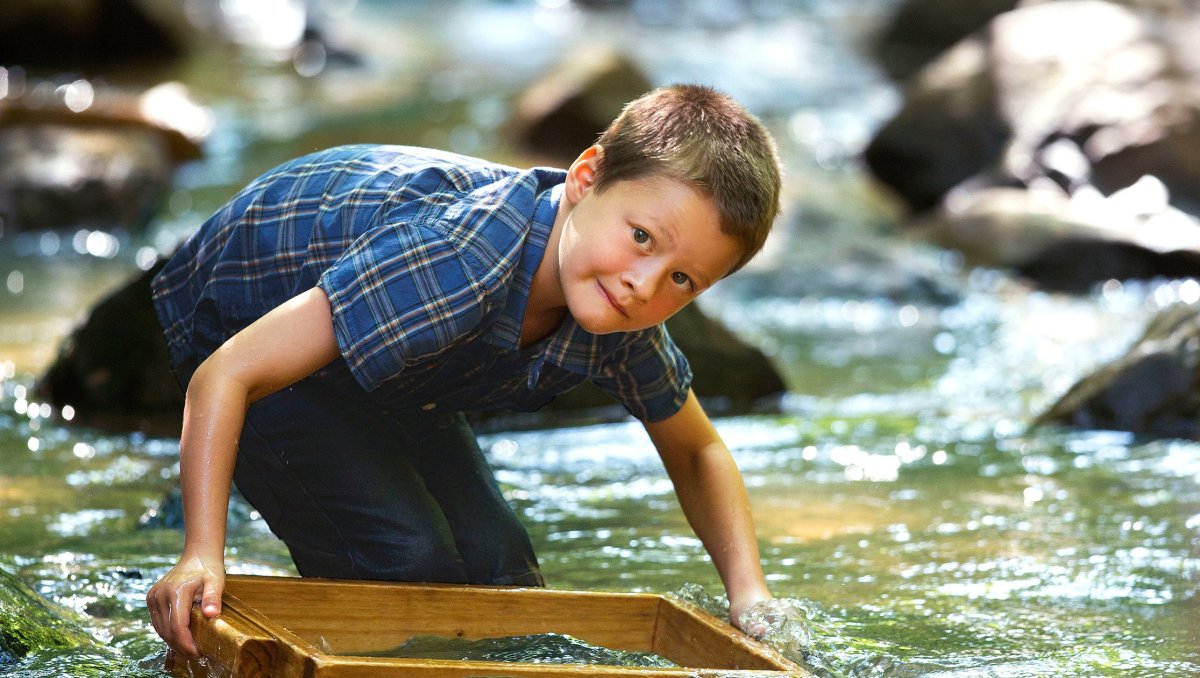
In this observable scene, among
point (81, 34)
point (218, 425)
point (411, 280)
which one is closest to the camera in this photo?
point (218, 425)

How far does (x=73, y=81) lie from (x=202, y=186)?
10.1ft

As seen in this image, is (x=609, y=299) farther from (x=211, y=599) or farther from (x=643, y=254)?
(x=211, y=599)

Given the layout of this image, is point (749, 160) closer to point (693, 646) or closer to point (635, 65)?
point (693, 646)

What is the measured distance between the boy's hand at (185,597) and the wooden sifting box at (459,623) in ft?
0.07

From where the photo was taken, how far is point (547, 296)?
103 inches

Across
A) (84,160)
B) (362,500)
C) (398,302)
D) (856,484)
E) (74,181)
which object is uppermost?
(84,160)

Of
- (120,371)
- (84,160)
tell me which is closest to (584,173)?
(120,371)

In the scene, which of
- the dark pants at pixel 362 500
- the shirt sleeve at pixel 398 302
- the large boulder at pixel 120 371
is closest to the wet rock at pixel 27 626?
the dark pants at pixel 362 500

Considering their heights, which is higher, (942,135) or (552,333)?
(942,135)

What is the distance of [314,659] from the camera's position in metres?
2.01

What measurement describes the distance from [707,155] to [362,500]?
97 cm

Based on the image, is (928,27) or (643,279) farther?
(928,27)

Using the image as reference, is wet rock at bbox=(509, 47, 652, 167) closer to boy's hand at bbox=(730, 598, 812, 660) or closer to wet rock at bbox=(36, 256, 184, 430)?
wet rock at bbox=(36, 256, 184, 430)

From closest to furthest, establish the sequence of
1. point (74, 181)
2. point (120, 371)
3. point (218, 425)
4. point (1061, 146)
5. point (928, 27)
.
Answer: point (218, 425) → point (120, 371) → point (74, 181) → point (1061, 146) → point (928, 27)
